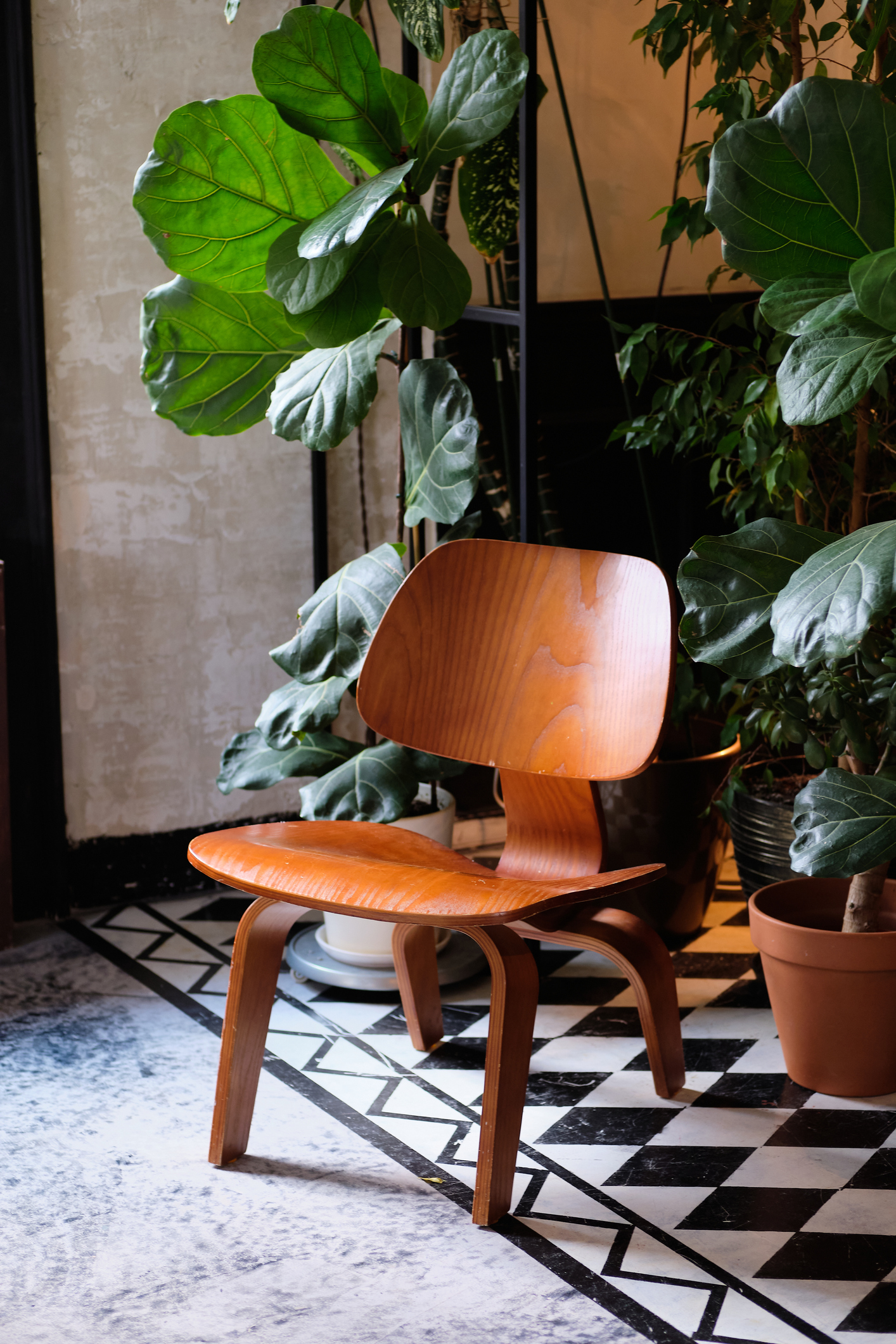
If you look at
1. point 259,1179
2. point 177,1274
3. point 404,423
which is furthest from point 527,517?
point 177,1274

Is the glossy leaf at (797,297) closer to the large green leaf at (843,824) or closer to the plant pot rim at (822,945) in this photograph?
the large green leaf at (843,824)

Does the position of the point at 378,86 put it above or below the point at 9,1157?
above

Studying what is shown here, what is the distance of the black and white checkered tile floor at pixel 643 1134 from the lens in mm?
1797

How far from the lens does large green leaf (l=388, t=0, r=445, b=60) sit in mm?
2408

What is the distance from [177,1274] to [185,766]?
5.08 ft

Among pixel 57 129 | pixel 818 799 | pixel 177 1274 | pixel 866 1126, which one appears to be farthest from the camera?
pixel 57 129

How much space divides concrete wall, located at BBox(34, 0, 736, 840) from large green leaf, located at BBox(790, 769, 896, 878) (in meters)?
1.59

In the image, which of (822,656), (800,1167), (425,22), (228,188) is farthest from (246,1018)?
(425,22)

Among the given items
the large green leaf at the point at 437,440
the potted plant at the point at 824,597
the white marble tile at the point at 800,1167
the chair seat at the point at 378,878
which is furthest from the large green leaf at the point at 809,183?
the white marble tile at the point at 800,1167

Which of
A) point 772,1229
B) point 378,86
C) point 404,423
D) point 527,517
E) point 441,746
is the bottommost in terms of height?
point 772,1229

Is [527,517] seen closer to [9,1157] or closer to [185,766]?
[185,766]

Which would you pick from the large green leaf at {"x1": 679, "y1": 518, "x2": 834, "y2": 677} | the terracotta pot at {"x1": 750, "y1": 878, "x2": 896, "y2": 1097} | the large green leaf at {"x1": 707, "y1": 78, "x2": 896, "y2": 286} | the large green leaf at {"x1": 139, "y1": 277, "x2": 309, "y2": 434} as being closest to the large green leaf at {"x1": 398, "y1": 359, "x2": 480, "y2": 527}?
the large green leaf at {"x1": 139, "y1": 277, "x2": 309, "y2": 434}

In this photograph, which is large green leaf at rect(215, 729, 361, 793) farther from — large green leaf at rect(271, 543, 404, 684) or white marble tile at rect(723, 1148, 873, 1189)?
white marble tile at rect(723, 1148, 873, 1189)

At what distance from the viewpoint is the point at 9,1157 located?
6.98ft
